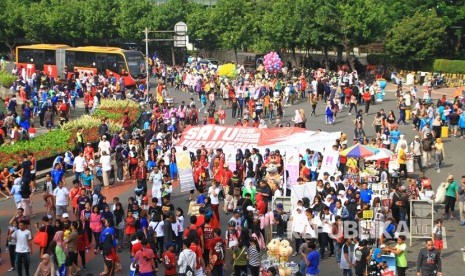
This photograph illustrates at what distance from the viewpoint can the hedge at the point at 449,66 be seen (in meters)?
55.4

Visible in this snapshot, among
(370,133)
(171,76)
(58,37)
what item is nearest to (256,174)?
(370,133)

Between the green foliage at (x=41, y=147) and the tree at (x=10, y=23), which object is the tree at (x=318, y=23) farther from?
the tree at (x=10, y=23)

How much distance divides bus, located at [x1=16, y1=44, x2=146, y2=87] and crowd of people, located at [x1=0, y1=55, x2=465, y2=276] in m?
14.5

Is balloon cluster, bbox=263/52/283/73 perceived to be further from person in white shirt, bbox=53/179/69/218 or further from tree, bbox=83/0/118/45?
person in white shirt, bbox=53/179/69/218

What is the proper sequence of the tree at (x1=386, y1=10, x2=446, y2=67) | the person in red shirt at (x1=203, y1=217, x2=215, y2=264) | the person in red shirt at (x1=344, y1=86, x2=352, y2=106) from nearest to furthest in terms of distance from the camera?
the person in red shirt at (x1=203, y1=217, x2=215, y2=264), the person in red shirt at (x1=344, y1=86, x2=352, y2=106), the tree at (x1=386, y1=10, x2=446, y2=67)

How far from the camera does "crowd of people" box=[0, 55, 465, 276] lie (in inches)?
631

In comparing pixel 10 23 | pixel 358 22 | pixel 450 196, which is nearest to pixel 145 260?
pixel 450 196

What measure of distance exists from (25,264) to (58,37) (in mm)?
64200

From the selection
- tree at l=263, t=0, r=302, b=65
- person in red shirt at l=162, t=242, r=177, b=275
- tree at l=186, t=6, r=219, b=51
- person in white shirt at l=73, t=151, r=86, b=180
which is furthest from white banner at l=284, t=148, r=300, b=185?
tree at l=186, t=6, r=219, b=51

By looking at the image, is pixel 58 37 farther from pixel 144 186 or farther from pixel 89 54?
pixel 144 186

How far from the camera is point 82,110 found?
41906mm

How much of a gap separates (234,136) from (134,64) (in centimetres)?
2462

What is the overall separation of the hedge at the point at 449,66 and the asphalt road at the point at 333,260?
1437cm

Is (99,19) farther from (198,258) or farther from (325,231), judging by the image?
(198,258)
